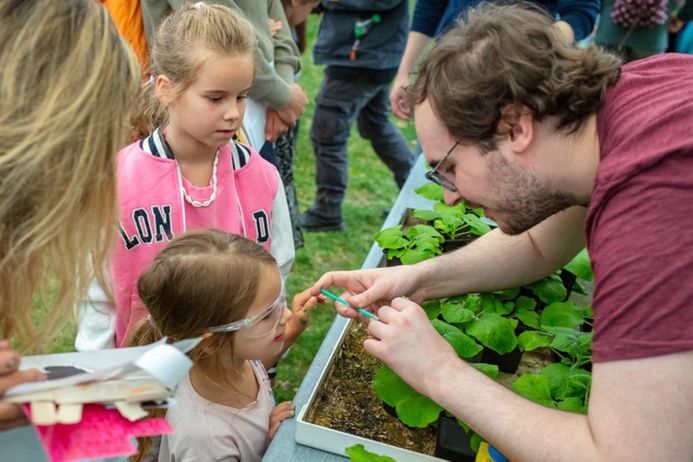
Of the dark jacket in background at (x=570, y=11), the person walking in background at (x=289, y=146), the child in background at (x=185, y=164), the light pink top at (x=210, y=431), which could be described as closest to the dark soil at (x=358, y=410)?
the light pink top at (x=210, y=431)

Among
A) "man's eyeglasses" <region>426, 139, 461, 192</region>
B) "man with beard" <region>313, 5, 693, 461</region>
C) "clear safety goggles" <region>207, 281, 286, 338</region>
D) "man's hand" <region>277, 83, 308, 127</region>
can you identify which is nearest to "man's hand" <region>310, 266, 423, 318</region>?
"man with beard" <region>313, 5, 693, 461</region>

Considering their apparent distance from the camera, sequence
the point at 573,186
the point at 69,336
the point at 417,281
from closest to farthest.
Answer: the point at 573,186, the point at 417,281, the point at 69,336

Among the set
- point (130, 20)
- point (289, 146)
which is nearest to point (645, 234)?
point (130, 20)

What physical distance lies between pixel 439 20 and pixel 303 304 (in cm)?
231

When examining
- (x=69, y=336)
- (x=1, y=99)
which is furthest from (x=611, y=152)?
(x=69, y=336)

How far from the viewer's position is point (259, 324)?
5.15ft

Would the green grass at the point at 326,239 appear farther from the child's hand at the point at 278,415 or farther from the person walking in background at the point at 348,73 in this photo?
the child's hand at the point at 278,415

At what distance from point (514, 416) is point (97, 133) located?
86 cm

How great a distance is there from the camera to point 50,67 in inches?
39.7

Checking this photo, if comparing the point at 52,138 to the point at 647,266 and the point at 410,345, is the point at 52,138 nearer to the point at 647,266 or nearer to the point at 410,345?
the point at 410,345

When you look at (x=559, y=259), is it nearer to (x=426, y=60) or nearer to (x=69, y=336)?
(x=426, y=60)

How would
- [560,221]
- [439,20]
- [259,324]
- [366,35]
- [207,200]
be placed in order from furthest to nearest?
[366,35]
[439,20]
[207,200]
[560,221]
[259,324]

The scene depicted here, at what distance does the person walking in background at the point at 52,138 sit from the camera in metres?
0.98

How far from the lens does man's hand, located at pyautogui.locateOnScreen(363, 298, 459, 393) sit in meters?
1.29
